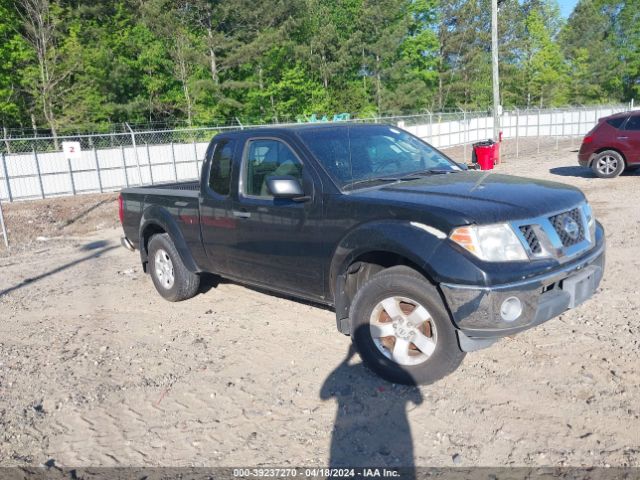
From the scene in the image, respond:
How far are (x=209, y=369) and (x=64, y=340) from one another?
5.85 feet

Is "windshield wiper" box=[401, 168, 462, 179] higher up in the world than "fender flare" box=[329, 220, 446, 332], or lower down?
higher up

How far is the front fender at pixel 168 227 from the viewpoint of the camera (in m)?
6.02

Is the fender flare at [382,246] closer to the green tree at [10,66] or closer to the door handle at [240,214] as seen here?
the door handle at [240,214]

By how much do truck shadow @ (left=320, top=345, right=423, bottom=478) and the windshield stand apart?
4.81 feet

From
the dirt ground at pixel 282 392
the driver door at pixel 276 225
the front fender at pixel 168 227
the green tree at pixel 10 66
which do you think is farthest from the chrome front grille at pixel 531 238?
the green tree at pixel 10 66

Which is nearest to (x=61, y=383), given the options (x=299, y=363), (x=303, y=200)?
(x=299, y=363)

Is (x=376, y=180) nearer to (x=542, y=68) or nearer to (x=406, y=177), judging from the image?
(x=406, y=177)

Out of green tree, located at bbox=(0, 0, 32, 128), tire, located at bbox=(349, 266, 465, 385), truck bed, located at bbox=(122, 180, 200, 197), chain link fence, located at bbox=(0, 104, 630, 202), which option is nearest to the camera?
tire, located at bbox=(349, 266, 465, 385)

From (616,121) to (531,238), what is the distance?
12.1m

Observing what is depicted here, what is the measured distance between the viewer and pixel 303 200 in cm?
455

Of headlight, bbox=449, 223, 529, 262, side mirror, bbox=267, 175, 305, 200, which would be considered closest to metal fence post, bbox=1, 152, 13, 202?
side mirror, bbox=267, 175, 305, 200

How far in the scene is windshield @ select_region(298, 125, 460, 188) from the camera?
462cm

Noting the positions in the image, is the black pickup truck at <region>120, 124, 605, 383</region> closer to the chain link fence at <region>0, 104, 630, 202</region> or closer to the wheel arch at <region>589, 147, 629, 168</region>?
the wheel arch at <region>589, 147, 629, 168</region>

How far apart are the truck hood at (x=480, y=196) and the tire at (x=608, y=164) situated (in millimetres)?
10852
